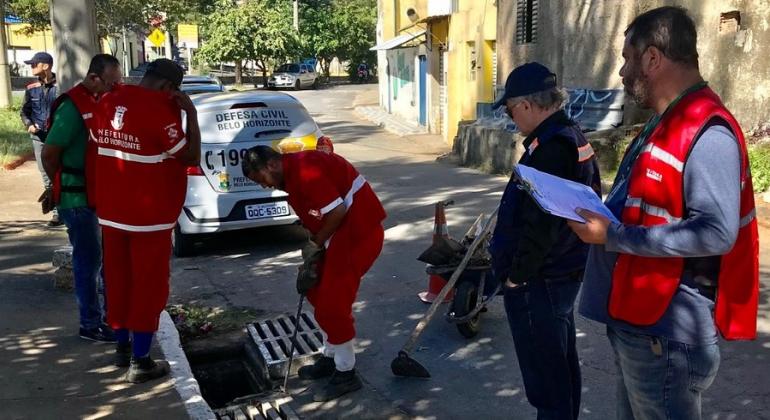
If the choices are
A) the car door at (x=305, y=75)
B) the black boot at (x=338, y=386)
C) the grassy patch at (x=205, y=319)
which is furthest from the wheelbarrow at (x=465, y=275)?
the car door at (x=305, y=75)

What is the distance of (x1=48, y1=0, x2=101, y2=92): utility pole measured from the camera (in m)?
6.00

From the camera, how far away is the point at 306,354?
179 inches

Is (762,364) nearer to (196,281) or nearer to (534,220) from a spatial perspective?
(534,220)

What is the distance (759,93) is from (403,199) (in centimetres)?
522

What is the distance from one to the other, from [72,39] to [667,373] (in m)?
5.53

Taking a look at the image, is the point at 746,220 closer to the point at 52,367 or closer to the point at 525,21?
the point at 52,367

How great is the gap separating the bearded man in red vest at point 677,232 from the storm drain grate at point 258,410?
226 cm

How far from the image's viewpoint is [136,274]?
163 inches

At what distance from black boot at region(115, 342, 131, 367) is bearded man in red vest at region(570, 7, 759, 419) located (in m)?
3.26

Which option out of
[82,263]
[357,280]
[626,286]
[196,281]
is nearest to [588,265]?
[626,286]

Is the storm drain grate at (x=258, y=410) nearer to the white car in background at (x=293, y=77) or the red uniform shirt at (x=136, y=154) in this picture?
the red uniform shirt at (x=136, y=154)

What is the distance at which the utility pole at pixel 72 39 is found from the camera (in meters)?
6.00

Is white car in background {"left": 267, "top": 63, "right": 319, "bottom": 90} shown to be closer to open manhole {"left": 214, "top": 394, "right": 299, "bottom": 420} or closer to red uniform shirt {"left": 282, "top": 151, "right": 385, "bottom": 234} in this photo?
red uniform shirt {"left": 282, "top": 151, "right": 385, "bottom": 234}

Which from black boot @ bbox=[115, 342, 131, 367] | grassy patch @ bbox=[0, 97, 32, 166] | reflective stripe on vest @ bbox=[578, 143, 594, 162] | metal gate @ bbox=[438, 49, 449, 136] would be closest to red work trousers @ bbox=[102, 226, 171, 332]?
black boot @ bbox=[115, 342, 131, 367]
